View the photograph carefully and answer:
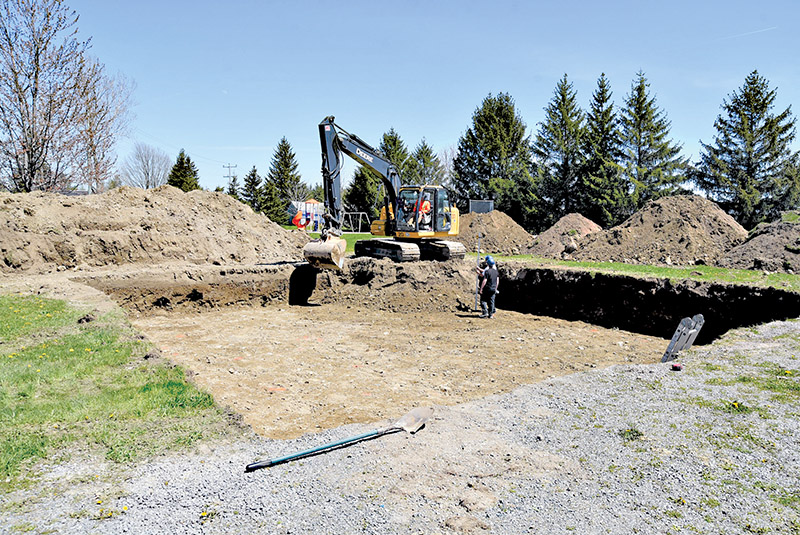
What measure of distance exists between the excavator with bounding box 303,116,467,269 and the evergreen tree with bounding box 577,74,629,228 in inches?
754

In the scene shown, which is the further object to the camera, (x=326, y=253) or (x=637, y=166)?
(x=637, y=166)

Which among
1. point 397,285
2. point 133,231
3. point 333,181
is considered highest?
point 333,181

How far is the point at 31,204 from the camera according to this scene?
1599cm

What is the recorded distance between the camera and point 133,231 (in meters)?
16.8

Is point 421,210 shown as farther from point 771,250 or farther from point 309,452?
point 309,452

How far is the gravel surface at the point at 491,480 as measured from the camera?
375 cm

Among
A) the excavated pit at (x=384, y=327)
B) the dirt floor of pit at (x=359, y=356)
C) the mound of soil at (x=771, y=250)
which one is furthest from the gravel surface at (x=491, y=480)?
the mound of soil at (x=771, y=250)

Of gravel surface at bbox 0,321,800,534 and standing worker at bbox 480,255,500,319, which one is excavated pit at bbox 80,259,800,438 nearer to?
standing worker at bbox 480,255,500,319

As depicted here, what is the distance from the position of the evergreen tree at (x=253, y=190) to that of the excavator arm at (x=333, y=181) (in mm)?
33456

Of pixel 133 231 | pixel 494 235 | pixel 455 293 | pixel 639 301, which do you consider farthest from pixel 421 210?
pixel 494 235

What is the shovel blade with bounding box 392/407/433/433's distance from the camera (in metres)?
5.52

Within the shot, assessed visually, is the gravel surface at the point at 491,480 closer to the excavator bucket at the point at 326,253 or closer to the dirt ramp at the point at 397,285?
the excavator bucket at the point at 326,253

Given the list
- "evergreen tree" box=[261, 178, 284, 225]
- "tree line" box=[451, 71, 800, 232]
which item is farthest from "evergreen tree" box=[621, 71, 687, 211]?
"evergreen tree" box=[261, 178, 284, 225]

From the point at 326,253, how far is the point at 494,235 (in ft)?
52.4
